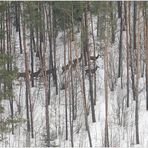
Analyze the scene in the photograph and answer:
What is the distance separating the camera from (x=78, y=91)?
2020 centimetres

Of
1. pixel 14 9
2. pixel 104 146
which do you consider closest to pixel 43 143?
pixel 104 146

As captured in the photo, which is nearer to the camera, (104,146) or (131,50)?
(104,146)

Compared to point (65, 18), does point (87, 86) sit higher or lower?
lower

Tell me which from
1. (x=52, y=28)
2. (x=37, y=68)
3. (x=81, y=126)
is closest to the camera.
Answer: (x=81, y=126)

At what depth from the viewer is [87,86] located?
67.9 ft

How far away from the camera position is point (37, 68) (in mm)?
22688

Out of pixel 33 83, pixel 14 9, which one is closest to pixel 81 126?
pixel 33 83

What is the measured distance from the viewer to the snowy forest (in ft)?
56.9

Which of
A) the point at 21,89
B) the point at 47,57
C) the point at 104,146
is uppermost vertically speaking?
the point at 47,57

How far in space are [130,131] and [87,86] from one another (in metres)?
3.64

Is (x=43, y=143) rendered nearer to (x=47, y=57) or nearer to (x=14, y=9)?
(x=47, y=57)

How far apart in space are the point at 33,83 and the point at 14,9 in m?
Result: 4.77

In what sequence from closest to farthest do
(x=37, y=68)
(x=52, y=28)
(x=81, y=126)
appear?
(x=81, y=126), (x=52, y=28), (x=37, y=68)

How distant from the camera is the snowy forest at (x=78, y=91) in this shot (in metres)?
17.3
